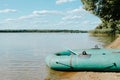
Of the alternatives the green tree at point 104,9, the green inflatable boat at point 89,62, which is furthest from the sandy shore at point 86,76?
the green tree at point 104,9

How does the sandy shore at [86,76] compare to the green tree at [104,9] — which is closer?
the sandy shore at [86,76]

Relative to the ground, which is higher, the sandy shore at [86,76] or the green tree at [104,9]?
the green tree at [104,9]

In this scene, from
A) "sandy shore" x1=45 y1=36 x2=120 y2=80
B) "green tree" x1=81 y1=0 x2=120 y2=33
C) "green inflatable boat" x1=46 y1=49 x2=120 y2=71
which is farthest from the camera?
"green tree" x1=81 y1=0 x2=120 y2=33

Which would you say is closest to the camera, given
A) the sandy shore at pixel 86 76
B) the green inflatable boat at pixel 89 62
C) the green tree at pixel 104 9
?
the sandy shore at pixel 86 76

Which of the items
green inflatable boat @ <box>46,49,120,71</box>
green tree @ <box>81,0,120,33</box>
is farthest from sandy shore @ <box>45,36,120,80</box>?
green tree @ <box>81,0,120,33</box>

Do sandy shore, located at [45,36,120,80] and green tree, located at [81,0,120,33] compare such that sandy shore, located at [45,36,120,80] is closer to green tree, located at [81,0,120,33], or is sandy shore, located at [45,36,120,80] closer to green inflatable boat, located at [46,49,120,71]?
green inflatable boat, located at [46,49,120,71]

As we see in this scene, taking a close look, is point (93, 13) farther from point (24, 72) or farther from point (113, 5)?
point (24, 72)

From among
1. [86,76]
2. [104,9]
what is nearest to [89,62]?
[86,76]

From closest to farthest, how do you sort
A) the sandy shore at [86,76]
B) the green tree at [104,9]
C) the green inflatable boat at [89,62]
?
the sandy shore at [86,76]
the green inflatable boat at [89,62]
the green tree at [104,9]

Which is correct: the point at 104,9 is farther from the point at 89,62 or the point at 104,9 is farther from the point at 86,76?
the point at 86,76

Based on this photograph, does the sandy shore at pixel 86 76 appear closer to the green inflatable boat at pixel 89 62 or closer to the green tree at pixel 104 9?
the green inflatable boat at pixel 89 62

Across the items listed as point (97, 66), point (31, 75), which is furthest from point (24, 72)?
point (97, 66)

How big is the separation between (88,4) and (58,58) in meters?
25.6

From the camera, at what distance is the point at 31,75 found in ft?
65.7
